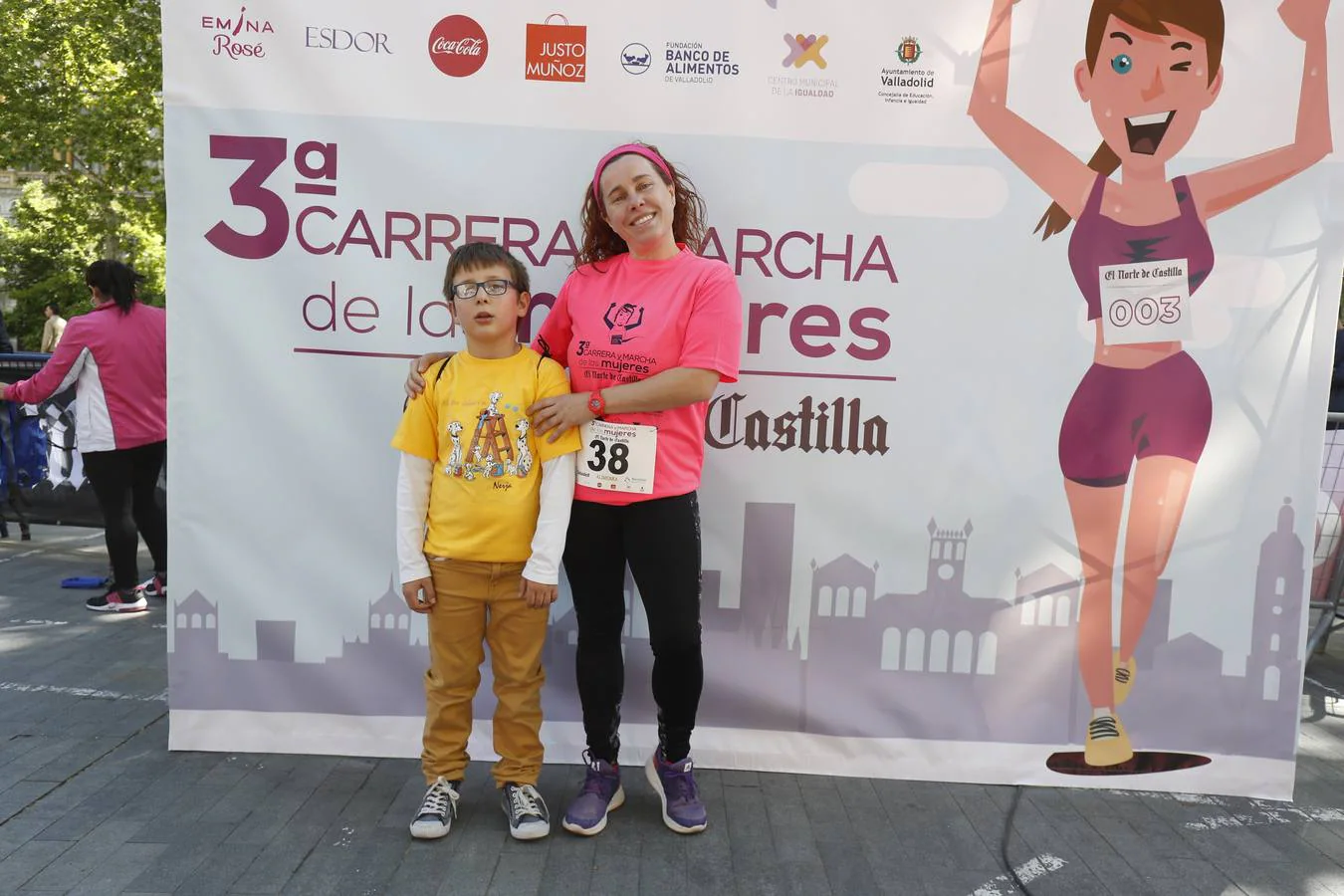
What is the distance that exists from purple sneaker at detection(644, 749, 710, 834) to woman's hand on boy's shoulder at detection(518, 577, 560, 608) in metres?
0.66

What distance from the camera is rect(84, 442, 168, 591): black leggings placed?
16.8 feet

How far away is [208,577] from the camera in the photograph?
3.28m

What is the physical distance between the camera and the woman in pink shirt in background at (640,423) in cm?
269

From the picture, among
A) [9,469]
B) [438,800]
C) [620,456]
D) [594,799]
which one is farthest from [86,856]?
[9,469]

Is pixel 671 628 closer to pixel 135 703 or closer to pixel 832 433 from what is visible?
pixel 832 433

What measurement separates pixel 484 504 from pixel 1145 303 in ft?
7.37

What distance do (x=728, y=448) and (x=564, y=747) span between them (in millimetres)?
1189

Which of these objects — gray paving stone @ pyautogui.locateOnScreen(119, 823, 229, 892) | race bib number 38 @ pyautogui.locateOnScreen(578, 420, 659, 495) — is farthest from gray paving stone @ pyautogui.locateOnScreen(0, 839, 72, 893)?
race bib number 38 @ pyautogui.locateOnScreen(578, 420, 659, 495)

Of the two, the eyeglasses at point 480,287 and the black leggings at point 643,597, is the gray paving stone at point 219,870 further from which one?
the eyeglasses at point 480,287

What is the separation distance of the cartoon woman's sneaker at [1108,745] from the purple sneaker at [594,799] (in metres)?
1.64

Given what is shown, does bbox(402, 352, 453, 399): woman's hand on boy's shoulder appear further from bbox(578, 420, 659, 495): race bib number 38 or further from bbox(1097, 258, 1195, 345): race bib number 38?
bbox(1097, 258, 1195, 345): race bib number 38

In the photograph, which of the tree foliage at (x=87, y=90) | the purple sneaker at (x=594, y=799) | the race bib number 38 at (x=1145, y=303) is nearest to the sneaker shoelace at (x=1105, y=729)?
the race bib number 38 at (x=1145, y=303)

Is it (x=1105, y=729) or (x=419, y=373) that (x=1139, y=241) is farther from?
(x=419, y=373)

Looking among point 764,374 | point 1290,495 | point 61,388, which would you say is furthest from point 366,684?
point 1290,495
